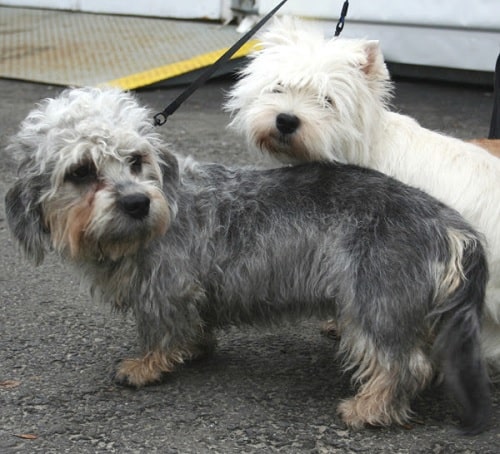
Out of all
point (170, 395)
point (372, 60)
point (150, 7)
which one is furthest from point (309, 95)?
point (150, 7)

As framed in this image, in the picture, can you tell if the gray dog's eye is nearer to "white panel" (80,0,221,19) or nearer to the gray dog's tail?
the gray dog's tail

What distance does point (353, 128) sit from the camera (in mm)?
3945

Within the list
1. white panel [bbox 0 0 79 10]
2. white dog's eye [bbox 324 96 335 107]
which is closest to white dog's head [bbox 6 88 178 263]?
white dog's eye [bbox 324 96 335 107]

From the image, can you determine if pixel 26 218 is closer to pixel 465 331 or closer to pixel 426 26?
pixel 465 331

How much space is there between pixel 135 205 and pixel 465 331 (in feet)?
4.32

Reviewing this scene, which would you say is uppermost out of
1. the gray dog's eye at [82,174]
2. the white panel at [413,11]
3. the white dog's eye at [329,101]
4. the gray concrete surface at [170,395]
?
the white dog's eye at [329,101]

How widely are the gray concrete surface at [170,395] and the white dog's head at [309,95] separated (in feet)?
3.15

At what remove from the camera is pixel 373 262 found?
3.42m

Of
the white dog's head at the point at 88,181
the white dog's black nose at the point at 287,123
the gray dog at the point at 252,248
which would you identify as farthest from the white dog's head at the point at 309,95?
the white dog's head at the point at 88,181

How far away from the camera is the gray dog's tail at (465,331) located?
3244 mm

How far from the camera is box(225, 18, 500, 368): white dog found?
3763mm

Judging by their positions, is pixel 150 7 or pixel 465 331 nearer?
pixel 465 331

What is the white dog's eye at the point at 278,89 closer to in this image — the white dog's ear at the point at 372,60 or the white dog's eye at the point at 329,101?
the white dog's eye at the point at 329,101

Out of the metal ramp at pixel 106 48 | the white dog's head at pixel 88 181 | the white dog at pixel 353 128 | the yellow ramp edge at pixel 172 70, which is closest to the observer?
the white dog's head at pixel 88 181
